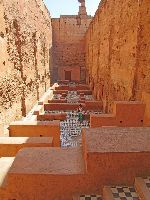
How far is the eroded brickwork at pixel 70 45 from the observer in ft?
91.0

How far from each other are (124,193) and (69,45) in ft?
81.9

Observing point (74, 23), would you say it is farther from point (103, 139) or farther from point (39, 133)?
point (103, 139)

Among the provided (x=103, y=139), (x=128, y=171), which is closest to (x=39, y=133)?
(x=103, y=139)

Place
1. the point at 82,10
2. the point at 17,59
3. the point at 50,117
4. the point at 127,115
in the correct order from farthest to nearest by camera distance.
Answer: the point at 82,10 < the point at 50,117 < the point at 17,59 < the point at 127,115

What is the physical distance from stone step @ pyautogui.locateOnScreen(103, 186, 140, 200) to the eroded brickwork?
79.9ft

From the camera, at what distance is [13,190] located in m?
4.68

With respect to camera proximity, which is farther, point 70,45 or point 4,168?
point 70,45

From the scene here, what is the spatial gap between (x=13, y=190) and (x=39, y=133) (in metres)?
3.84

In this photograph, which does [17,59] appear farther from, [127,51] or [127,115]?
[127,115]

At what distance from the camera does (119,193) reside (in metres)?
4.30

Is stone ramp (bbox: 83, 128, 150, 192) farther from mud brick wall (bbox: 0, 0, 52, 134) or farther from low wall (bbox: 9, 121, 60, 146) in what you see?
mud brick wall (bbox: 0, 0, 52, 134)

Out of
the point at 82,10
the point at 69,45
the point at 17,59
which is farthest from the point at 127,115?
the point at 82,10

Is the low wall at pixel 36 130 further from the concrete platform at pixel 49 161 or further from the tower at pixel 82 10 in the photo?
the tower at pixel 82 10

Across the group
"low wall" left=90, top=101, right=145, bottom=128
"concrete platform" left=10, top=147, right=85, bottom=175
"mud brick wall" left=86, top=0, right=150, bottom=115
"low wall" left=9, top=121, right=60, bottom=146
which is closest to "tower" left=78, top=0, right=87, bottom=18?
"mud brick wall" left=86, top=0, right=150, bottom=115
